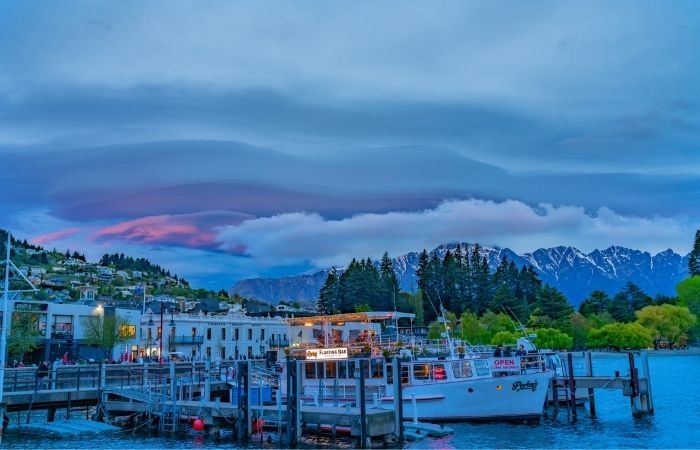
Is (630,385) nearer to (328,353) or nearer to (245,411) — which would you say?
(328,353)

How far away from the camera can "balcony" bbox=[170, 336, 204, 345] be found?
92412 millimetres

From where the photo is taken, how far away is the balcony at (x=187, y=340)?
303 feet

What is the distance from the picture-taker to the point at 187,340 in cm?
9475

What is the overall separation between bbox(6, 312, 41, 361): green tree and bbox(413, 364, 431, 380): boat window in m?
43.6

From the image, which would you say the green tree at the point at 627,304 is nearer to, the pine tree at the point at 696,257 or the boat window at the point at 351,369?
the pine tree at the point at 696,257

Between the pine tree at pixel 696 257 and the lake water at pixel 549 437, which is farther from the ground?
the pine tree at pixel 696 257

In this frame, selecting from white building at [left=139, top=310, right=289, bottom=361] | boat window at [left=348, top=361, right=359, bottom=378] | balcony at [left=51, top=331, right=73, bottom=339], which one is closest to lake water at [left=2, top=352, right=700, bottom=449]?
boat window at [left=348, top=361, right=359, bottom=378]

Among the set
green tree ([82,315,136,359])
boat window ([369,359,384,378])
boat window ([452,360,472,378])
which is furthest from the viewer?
green tree ([82,315,136,359])

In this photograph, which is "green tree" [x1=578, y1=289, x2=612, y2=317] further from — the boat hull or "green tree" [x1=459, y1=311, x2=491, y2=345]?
the boat hull

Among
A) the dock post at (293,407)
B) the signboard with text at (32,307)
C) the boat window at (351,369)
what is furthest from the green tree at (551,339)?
the dock post at (293,407)

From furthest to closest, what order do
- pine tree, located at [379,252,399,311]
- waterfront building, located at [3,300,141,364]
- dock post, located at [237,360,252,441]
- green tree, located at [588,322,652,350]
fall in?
1. pine tree, located at [379,252,399,311]
2. green tree, located at [588,322,652,350]
3. waterfront building, located at [3,300,141,364]
4. dock post, located at [237,360,252,441]

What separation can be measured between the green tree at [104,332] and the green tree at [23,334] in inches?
225

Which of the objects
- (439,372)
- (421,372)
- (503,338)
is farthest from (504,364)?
(503,338)

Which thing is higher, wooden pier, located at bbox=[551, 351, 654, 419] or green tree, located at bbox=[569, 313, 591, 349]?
green tree, located at bbox=[569, 313, 591, 349]
